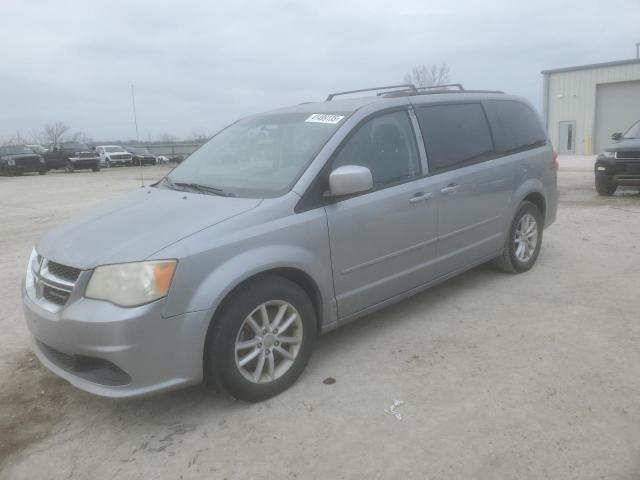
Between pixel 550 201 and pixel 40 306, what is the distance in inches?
188

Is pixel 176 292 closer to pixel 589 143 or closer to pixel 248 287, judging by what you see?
pixel 248 287

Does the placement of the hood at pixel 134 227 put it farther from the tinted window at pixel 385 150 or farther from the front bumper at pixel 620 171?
the front bumper at pixel 620 171

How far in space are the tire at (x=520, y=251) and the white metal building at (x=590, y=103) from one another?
26.0 m

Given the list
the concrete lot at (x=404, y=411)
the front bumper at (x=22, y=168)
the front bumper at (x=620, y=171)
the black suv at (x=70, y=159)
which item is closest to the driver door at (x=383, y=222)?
the concrete lot at (x=404, y=411)

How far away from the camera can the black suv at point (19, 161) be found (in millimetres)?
26484

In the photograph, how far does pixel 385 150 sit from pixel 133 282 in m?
2.01

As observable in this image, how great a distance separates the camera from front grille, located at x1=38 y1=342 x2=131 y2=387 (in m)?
2.73

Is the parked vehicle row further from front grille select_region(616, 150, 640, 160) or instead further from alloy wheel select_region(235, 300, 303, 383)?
alloy wheel select_region(235, 300, 303, 383)

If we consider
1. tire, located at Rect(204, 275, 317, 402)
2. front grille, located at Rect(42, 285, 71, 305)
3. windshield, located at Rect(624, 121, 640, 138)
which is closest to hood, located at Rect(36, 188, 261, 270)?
front grille, located at Rect(42, 285, 71, 305)

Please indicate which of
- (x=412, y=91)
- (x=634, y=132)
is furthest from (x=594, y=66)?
(x=412, y=91)

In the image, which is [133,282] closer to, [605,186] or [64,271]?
[64,271]

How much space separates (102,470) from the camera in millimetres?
2576

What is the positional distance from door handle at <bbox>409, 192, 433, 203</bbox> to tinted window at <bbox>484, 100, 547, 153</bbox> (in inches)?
48.4

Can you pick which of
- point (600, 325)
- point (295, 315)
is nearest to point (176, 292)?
point (295, 315)
